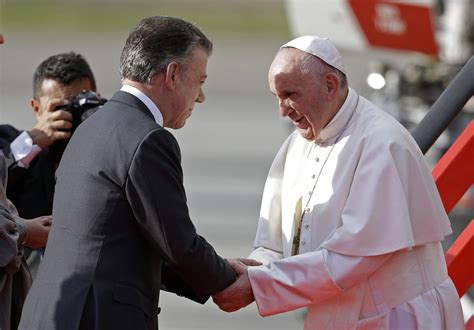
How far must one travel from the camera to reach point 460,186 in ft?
13.4

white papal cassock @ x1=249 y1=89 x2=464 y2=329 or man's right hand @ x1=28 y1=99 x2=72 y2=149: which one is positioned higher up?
man's right hand @ x1=28 y1=99 x2=72 y2=149

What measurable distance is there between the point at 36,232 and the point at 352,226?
1.06 m

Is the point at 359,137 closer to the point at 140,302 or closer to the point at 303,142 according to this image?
the point at 303,142

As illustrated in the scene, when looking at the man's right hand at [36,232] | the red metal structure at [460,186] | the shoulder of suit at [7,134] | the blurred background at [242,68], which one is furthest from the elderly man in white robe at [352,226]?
the blurred background at [242,68]

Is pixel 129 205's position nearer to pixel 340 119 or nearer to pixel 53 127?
pixel 340 119

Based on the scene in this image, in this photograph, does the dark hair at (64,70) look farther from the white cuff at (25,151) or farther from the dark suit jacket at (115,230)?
the dark suit jacket at (115,230)

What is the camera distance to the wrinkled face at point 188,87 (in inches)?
135

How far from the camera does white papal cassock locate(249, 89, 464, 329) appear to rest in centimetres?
349

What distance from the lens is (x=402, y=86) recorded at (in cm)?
880

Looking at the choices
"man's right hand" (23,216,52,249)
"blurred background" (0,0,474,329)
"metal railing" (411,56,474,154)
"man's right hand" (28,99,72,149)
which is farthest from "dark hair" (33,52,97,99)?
"blurred background" (0,0,474,329)

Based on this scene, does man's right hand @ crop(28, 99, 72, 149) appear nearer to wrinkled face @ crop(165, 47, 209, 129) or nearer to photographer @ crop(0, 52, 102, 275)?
photographer @ crop(0, 52, 102, 275)

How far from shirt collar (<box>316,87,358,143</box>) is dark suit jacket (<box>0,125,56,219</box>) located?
117 cm

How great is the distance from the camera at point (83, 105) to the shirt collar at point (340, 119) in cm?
95

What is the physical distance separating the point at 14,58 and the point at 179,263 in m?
18.0
